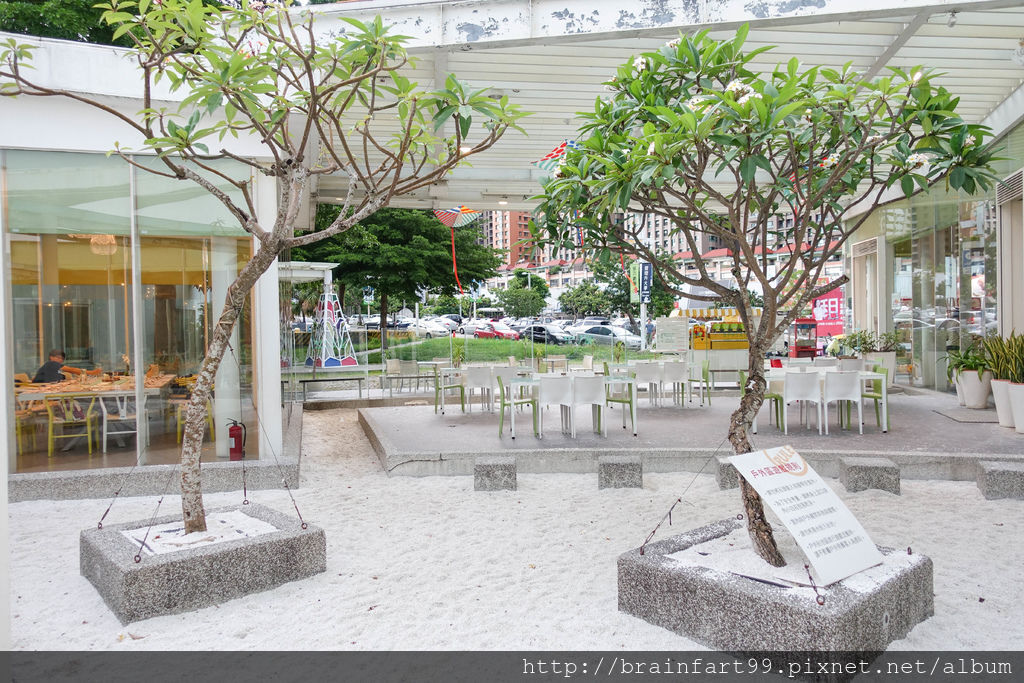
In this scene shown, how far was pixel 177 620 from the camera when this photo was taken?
3.73 meters

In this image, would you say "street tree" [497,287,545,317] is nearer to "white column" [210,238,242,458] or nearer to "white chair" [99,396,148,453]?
"white column" [210,238,242,458]

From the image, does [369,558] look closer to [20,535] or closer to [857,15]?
[20,535]

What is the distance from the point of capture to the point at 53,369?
6996mm

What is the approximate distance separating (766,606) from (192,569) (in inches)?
110

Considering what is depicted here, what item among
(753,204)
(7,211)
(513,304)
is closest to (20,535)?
(7,211)

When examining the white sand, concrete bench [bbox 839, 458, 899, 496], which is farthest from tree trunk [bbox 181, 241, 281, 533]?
concrete bench [bbox 839, 458, 899, 496]

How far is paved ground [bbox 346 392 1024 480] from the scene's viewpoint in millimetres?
7008

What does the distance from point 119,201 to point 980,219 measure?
11354mm

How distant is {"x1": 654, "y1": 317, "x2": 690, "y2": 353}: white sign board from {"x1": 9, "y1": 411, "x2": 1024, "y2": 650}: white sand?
8734 mm

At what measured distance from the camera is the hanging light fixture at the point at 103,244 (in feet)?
23.2

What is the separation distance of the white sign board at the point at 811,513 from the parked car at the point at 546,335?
13010 mm

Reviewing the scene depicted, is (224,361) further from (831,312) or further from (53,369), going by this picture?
(831,312)

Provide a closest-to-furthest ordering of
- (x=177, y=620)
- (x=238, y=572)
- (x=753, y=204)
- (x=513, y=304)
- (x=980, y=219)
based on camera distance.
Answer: (x=177, y=620), (x=238, y=572), (x=753, y=204), (x=980, y=219), (x=513, y=304)

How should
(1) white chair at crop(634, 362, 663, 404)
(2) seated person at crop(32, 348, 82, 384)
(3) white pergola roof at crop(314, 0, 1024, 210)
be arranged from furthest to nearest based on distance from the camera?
1. (1) white chair at crop(634, 362, 663, 404)
2. (2) seated person at crop(32, 348, 82, 384)
3. (3) white pergola roof at crop(314, 0, 1024, 210)
